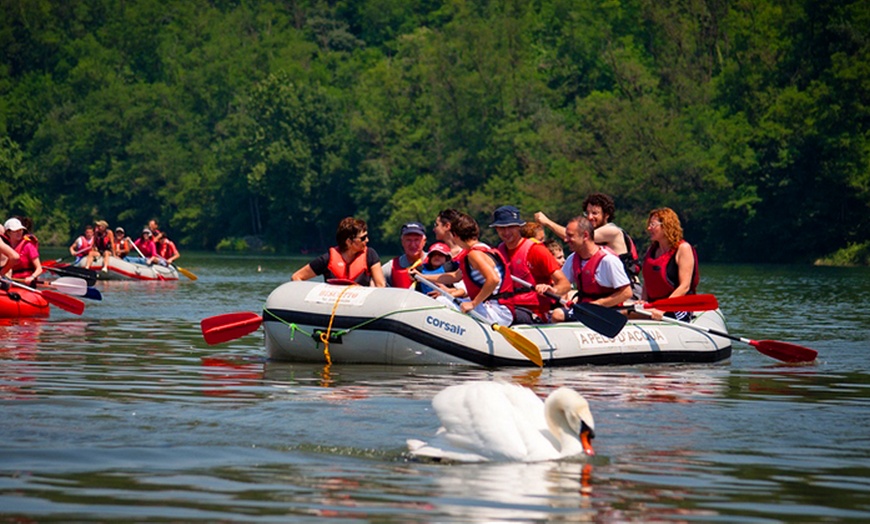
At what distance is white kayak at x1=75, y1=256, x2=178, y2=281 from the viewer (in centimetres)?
3294

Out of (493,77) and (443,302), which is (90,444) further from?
(493,77)

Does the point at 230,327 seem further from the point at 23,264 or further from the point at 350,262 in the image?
the point at 23,264

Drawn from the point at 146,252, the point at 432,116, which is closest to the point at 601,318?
the point at 146,252

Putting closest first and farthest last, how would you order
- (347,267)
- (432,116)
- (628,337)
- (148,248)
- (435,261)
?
(628,337), (347,267), (435,261), (148,248), (432,116)

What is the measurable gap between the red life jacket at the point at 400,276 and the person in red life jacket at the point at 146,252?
68.1 ft

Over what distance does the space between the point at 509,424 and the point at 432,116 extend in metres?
62.8

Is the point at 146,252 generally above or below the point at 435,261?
below

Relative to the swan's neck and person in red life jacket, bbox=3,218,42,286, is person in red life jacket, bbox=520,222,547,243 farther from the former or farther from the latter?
person in red life jacket, bbox=3,218,42,286

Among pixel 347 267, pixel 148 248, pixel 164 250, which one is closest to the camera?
pixel 347 267

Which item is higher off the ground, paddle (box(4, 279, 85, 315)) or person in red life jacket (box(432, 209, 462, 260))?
person in red life jacket (box(432, 209, 462, 260))

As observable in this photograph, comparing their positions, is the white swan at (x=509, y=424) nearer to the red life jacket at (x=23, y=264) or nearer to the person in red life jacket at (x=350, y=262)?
the person in red life jacket at (x=350, y=262)

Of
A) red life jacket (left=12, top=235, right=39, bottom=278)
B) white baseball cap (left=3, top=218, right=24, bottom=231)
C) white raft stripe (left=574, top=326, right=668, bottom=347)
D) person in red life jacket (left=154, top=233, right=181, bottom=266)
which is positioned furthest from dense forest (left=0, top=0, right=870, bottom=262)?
white raft stripe (left=574, top=326, right=668, bottom=347)

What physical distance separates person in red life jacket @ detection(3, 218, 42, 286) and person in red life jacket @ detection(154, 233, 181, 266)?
15.5 m

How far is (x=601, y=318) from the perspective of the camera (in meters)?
12.9
